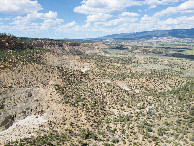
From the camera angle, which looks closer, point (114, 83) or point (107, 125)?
point (107, 125)

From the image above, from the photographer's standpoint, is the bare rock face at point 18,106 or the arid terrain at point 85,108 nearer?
the arid terrain at point 85,108

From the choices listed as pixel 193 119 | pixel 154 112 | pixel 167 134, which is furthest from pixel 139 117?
pixel 193 119

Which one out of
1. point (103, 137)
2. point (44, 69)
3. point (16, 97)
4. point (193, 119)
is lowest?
point (103, 137)

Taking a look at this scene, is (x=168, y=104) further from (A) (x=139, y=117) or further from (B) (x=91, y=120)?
(B) (x=91, y=120)

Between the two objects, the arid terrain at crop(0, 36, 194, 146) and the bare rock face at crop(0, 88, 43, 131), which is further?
the bare rock face at crop(0, 88, 43, 131)

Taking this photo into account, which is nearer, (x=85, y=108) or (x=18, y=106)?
(x=18, y=106)

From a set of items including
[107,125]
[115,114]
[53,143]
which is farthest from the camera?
[115,114]

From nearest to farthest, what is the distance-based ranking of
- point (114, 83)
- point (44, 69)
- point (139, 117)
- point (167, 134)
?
1. point (167, 134)
2. point (139, 117)
3. point (44, 69)
4. point (114, 83)

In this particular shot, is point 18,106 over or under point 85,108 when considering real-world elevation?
over

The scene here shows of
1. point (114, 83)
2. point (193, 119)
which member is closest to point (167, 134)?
point (193, 119)

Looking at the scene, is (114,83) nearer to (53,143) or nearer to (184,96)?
(184,96)

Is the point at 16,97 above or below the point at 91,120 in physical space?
above
